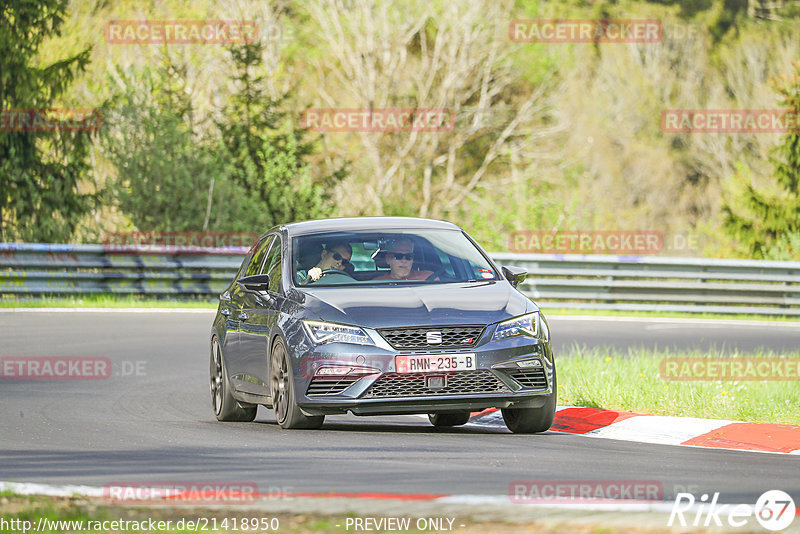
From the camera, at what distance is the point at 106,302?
85.0 ft

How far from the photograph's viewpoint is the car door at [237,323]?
1205 cm

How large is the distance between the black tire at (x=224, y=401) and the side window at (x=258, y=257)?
0.69m

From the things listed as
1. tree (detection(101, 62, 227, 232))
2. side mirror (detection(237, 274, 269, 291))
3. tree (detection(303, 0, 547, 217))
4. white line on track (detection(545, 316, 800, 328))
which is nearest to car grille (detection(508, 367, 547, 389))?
side mirror (detection(237, 274, 269, 291))

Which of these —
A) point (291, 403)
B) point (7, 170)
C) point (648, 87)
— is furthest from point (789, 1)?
point (291, 403)

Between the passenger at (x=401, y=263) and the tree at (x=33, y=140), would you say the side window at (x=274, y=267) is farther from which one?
the tree at (x=33, y=140)

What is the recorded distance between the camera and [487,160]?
50.4m

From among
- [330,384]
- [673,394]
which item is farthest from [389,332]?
[673,394]

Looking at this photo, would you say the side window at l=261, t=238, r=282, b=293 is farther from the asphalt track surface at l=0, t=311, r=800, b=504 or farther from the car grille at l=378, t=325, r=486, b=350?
the car grille at l=378, t=325, r=486, b=350

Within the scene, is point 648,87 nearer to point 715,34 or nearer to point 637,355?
point 715,34

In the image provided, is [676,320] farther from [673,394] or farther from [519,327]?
[519,327]

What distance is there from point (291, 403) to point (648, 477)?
311 cm

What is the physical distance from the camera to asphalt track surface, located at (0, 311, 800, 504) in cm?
829

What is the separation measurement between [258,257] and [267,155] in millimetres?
22819

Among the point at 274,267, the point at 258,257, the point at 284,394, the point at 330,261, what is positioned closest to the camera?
the point at 284,394
